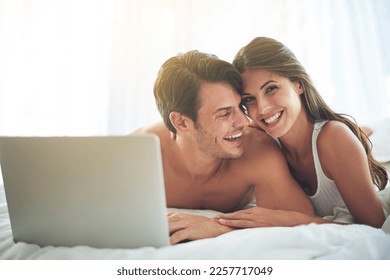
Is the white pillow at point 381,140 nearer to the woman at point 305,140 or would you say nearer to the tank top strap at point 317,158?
the woman at point 305,140

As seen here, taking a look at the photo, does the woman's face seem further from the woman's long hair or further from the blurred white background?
the blurred white background

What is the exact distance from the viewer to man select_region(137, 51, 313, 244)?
110 centimetres

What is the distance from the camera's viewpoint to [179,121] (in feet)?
3.87

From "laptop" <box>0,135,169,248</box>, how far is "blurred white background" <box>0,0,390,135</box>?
78 cm

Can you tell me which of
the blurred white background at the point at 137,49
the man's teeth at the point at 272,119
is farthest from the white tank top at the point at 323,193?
the blurred white background at the point at 137,49

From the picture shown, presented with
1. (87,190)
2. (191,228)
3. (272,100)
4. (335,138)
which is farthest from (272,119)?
(87,190)

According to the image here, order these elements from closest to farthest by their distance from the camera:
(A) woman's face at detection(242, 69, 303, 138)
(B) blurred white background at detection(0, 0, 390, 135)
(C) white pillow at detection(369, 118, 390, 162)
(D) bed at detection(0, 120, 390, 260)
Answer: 1. (D) bed at detection(0, 120, 390, 260)
2. (A) woman's face at detection(242, 69, 303, 138)
3. (C) white pillow at detection(369, 118, 390, 162)
4. (B) blurred white background at detection(0, 0, 390, 135)

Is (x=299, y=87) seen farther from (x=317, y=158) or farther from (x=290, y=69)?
(x=317, y=158)

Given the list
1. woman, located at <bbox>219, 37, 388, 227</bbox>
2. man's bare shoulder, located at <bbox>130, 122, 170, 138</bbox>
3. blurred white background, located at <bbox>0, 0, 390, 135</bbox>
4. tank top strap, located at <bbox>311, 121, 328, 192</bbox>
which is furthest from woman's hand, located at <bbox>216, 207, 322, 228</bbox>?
blurred white background, located at <bbox>0, 0, 390, 135</bbox>

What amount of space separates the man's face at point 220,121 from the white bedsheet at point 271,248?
11.6 inches

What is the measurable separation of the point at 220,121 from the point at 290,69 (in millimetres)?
216

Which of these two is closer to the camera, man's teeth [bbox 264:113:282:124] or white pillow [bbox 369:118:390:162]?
man's teeth [bbox 264:113:282:124]

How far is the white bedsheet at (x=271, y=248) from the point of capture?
0.84 metres
